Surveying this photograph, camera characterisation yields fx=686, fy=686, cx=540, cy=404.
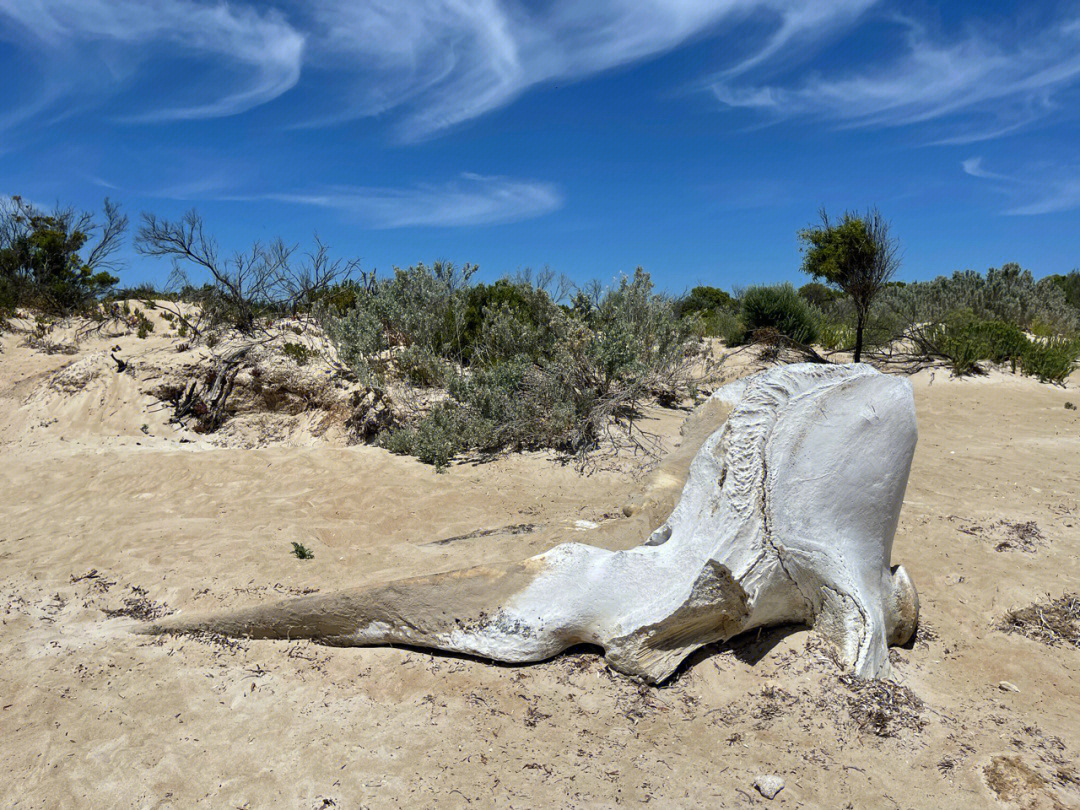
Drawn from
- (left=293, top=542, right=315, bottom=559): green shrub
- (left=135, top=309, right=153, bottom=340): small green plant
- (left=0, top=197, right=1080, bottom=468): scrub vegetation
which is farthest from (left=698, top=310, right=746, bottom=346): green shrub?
(left=293, top=542, right=315, bottom=559): green shrub

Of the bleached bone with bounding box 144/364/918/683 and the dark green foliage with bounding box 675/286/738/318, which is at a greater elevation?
the dark green foliage with bounding box 675/286/738/318

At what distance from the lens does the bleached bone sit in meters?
3.05

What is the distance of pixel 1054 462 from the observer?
7.09 meters

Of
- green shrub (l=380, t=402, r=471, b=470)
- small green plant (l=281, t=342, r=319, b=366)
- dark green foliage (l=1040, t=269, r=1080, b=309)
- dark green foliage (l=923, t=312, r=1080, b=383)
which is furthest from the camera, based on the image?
dark green foliage (l=1040, t=269, r=1080, b=309)

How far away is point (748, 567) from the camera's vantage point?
3043 millimetres

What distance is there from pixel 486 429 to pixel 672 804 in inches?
228

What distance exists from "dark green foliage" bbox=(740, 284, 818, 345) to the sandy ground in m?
10.1

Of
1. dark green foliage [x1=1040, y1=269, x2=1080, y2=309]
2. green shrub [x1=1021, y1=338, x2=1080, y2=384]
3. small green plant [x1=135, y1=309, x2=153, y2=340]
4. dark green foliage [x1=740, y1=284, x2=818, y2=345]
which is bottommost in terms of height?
small green plant [x1=135, y1=309, x2=153, y2=340]

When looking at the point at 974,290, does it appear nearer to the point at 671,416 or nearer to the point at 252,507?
the point at 671,416

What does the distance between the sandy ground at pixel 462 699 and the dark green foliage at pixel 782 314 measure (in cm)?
1006

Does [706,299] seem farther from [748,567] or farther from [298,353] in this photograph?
[748,567]

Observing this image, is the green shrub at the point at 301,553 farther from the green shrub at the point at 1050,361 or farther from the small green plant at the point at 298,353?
the green shrub at the point at 1050,361

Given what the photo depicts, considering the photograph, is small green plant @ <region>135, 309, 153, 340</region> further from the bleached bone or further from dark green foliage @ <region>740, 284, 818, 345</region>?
dark green foliage @ <region>740, 284, 818, 345</region>

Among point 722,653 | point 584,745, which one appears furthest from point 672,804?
point 722,653
